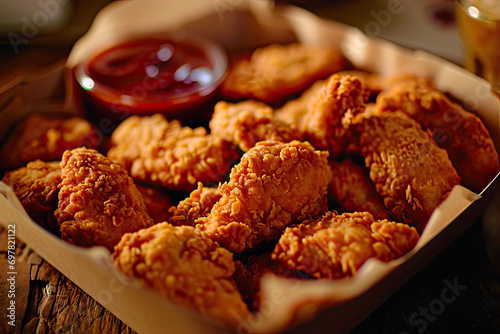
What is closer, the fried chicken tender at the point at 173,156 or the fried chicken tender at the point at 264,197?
the fried chicken tender at the point at 264,197

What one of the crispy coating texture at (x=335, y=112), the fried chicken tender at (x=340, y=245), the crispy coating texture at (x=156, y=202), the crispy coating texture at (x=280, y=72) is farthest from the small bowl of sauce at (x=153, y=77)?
the fried chicken tender at (x=340, y=245)

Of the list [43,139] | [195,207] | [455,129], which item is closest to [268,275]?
[195,207]

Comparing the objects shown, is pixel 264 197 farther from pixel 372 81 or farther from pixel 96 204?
pixel 372 81

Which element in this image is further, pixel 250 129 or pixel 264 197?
pixel 250 129

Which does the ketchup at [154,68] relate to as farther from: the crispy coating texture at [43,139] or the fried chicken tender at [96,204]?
the fried chicken tender at [96,204]

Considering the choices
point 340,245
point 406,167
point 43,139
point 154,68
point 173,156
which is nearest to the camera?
point 340,245

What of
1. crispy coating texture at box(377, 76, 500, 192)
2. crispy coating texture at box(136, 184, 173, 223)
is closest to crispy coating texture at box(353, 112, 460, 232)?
crispy coating texture at box(377, 76, 500, 192)

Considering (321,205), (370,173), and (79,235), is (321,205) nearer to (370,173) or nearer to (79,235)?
(370,173)
